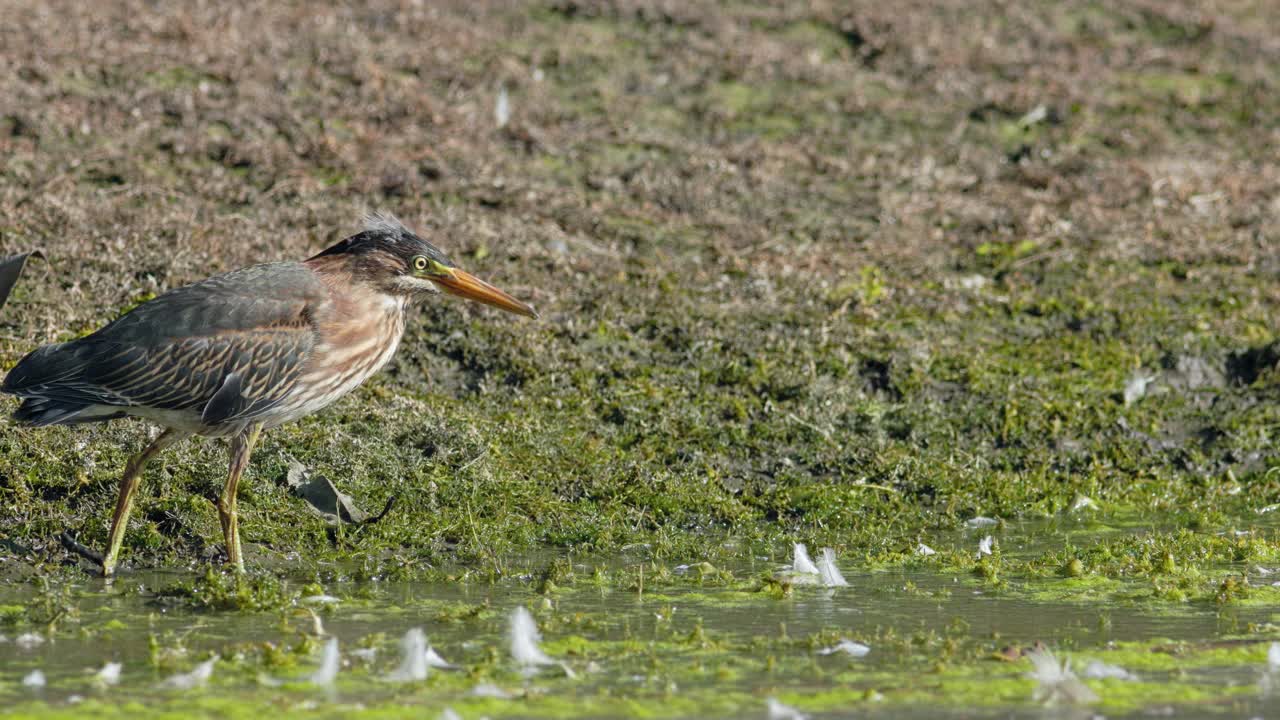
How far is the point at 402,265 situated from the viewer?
7.60 m

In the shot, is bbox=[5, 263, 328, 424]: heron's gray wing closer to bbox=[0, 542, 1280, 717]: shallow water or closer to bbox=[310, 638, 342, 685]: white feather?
bbox=[0, 542, 1280, 717]: shallow water

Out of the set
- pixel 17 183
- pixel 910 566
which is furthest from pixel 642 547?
pixel 17 183

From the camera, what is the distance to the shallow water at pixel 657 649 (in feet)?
16.9

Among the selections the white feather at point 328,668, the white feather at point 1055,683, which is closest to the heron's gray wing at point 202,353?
the white feather at point 328,668

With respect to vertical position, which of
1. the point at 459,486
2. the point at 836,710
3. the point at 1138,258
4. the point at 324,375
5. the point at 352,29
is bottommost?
the point at 836,710

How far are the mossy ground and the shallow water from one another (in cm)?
36

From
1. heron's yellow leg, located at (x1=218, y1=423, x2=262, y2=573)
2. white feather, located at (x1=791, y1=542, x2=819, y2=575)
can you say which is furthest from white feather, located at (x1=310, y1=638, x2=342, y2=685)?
white feather, located at (x1=791, y1=542, x2=819, y2=575)

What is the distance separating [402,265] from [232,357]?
3.12ft

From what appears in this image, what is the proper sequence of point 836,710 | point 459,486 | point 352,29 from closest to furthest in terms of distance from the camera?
1. point 836,710
2. point 459,486
3. point 352,29

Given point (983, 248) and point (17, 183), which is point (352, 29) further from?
point (983, 248)

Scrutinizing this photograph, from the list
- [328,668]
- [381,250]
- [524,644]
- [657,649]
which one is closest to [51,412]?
[381,250]

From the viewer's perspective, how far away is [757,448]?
348 inches

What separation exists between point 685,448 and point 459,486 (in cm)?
140

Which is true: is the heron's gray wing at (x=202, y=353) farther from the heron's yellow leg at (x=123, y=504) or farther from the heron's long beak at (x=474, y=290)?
the heron's long beak at (x=474, y=290)
